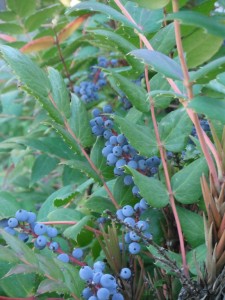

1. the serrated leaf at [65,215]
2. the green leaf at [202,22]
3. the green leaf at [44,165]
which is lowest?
the green leaf at [44,165]

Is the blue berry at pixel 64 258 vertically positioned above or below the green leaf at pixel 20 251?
below

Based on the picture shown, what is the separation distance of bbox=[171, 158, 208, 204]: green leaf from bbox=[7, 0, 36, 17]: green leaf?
77 cm

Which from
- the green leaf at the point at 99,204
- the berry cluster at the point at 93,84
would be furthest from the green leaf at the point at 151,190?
the berry cluster at the point at 93,84

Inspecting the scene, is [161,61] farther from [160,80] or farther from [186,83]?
[160,80]

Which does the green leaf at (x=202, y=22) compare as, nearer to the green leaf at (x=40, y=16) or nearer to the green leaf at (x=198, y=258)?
the green leaf at (x=198, y=258)

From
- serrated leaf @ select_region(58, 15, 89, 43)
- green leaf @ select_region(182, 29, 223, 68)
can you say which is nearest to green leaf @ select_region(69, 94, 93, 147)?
green leaf @ select_region(182, 29, 223, 68)

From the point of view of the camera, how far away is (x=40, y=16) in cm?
129

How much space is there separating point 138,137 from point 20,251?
244 millimetres

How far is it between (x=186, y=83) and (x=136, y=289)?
28cm

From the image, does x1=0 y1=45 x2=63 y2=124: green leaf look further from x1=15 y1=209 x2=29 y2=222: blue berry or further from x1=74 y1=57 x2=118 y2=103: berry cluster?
x1=74 y1=57 x2=118 y2=103: berry cluster

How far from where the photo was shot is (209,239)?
59 cm

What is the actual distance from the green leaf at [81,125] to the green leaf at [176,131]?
4.8 inches

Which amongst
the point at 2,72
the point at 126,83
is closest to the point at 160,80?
the point at 126,83

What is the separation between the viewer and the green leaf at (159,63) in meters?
0.53
